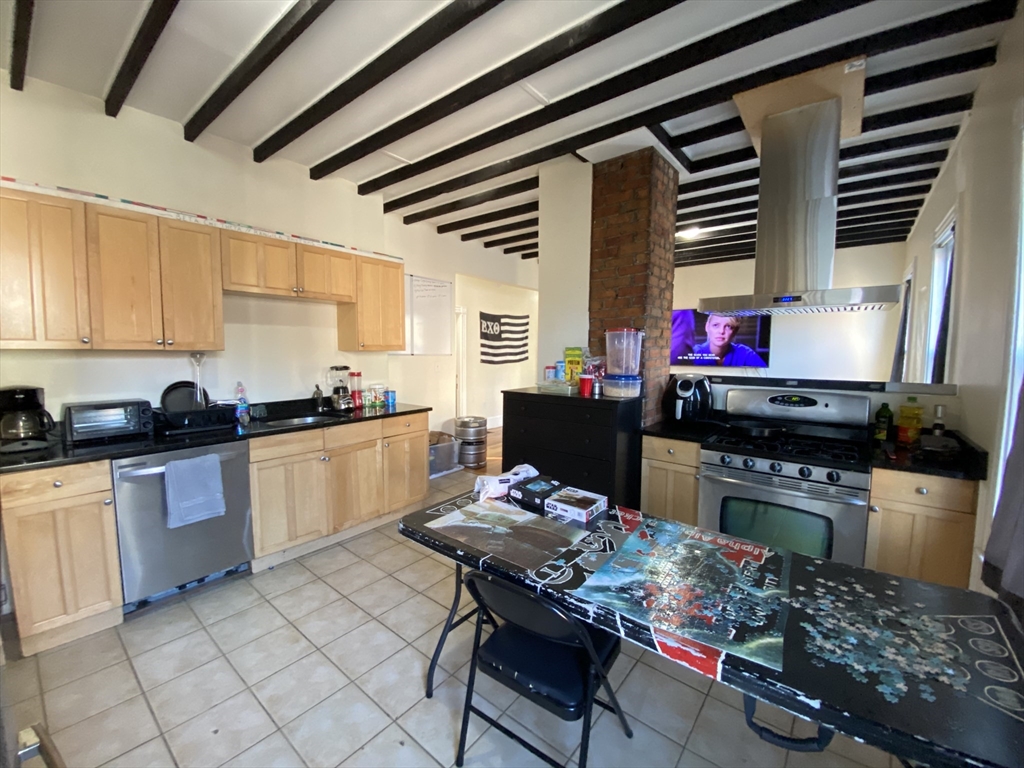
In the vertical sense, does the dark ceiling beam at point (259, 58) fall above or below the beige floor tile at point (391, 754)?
→ above

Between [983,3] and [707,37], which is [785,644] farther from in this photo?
[983,3]

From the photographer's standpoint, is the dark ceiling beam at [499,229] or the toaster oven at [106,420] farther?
the dark ceiling beam at [499,229]

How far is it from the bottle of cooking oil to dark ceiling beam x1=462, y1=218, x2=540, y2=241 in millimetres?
3448

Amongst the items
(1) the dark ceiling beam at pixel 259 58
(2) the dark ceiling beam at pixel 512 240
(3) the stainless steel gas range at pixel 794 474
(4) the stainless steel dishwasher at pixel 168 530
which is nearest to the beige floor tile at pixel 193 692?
(4) the stainless steel dishwasher at pixel 168 530

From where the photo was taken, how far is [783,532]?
7.07ft

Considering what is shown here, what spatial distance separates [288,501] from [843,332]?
6419mm

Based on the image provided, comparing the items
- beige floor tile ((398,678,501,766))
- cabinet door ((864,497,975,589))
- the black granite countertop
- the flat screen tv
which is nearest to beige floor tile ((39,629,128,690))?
the black granite countertop

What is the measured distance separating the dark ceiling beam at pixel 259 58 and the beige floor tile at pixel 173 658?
9.23 ft

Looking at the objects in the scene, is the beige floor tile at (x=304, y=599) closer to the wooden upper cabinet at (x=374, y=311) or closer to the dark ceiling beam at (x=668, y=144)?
the wooden upper cabinet at (x=374, y=311)

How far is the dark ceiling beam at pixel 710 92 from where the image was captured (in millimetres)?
1629

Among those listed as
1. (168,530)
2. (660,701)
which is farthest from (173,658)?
(660,701)

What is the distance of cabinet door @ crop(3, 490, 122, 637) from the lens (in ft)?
5.94

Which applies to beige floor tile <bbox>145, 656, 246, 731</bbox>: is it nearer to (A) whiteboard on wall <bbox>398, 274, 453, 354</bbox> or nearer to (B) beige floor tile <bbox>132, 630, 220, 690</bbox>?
(B) beige floor tile <bbox>132, 630, 220, 690</bbox>

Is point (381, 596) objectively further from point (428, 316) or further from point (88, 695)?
point (428, 316)
